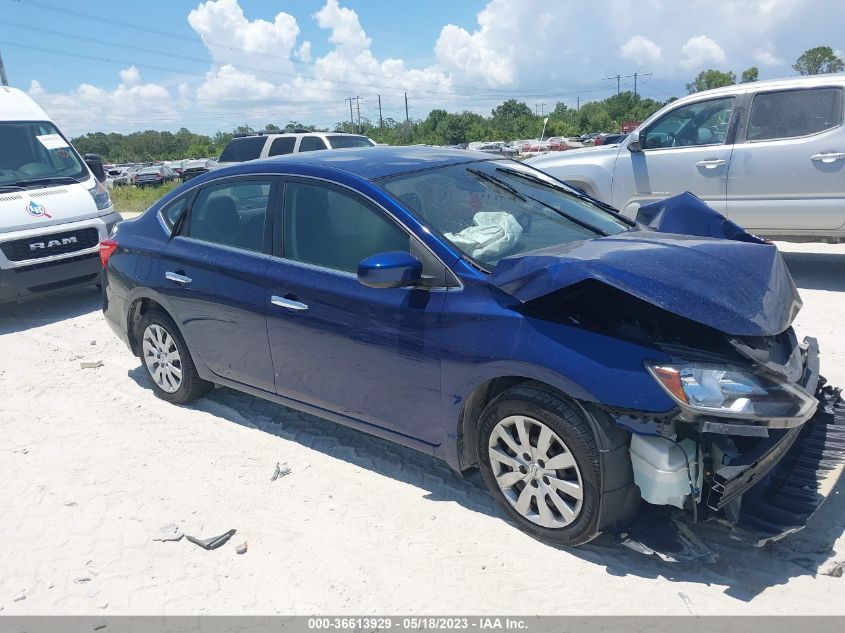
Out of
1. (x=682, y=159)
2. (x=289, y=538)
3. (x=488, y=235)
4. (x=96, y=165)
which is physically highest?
(x=96, y=165)

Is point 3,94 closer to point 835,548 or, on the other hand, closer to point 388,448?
point 388,448

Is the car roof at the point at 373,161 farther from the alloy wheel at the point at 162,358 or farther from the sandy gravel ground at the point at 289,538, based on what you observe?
the sandy gravel ground at the point at 289,538

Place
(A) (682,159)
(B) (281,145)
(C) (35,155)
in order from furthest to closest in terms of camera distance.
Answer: (B) (281,145), (C) (35,155), (A) (682,159)

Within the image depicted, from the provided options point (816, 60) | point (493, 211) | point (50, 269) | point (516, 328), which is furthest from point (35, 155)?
point (816, 60)

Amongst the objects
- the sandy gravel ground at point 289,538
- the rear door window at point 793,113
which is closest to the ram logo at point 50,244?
the sandy gravel ground at point 289,538

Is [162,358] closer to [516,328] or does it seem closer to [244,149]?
[516,328]

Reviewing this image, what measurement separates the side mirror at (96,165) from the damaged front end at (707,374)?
7.43 meters

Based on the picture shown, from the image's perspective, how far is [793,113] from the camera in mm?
6871

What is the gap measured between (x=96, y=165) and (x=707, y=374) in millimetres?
8423

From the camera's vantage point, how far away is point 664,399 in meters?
2.64

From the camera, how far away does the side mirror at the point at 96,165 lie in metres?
8.83

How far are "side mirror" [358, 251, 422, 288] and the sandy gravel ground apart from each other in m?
1.19

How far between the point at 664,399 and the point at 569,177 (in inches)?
231
